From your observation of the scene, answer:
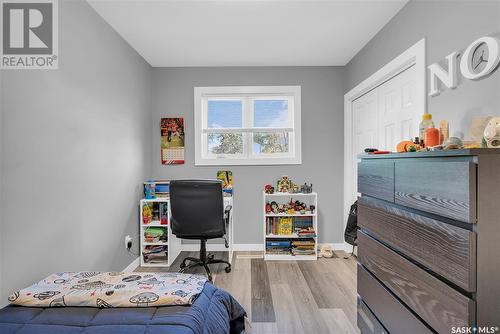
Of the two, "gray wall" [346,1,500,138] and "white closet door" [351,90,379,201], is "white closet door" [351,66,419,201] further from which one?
"gray wall" [346,1,500,138]

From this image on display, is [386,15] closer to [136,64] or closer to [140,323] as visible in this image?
[136,64]

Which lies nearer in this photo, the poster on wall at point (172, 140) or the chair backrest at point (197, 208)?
the chair backrest at point (197, 208)

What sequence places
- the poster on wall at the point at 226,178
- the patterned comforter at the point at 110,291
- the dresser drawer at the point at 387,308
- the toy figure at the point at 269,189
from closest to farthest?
the dresser drawer at the point at 387,308, the patterned comforter at the point at 110,291, the toy figure at the point at 269,189, the poster on wall at the point at 226,178

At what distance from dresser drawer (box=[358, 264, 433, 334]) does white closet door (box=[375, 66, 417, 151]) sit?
4.30ft

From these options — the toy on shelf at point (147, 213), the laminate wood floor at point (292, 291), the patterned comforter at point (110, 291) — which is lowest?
the laminate wood floor at point (292, 291)

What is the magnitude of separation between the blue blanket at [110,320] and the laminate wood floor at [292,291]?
80 centimetres

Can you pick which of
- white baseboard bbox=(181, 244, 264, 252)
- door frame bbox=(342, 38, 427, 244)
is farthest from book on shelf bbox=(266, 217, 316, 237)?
door frame bbox=(342, 38, 427, 244)

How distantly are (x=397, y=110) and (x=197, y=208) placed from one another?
2237 mm

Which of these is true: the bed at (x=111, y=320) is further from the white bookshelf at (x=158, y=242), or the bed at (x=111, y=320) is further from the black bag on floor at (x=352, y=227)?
the black bag on floor at (x=352, y=227)

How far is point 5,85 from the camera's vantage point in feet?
4.97

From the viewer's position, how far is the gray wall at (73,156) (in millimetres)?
1570

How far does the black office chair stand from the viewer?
2.73 m

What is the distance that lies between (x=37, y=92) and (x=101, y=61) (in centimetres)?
90

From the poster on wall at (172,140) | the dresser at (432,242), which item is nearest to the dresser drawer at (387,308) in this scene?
the dresser at (432,242)
